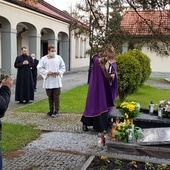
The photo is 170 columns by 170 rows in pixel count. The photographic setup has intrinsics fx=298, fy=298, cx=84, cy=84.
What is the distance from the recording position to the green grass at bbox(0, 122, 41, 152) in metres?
5.52

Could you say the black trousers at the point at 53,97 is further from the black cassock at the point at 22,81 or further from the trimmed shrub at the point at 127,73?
the trimmed shrub at the point at 127,73

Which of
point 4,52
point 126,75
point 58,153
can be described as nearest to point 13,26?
point 4,52

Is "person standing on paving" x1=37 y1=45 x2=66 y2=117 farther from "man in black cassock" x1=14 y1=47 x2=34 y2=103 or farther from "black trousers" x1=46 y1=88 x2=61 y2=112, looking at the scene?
"man in black cassock" x1=14 y1=47 x2=34 y2=103

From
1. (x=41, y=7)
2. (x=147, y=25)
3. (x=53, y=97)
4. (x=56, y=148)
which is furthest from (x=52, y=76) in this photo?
(x=41, y=7)

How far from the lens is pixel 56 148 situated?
5.45m

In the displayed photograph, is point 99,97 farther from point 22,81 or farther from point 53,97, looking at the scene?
point 22,81

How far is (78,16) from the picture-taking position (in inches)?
179

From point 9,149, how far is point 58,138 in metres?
1.13

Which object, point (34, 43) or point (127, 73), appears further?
point (34, 43)

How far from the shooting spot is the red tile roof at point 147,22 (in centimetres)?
425

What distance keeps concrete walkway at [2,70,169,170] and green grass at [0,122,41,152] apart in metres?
0.16

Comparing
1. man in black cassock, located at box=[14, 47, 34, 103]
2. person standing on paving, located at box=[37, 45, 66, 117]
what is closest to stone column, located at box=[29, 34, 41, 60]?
man in black cassock, located at box=[14, 47, 34, 103]

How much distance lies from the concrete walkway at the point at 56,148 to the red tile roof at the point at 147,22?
1862mm

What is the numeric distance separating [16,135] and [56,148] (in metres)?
1.16
